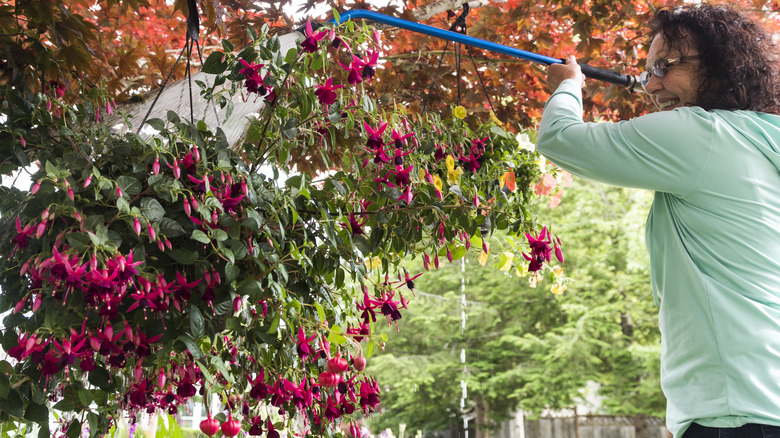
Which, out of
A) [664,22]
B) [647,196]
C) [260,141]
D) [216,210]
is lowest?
[216,210]

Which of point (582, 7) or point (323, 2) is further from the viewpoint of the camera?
point (582, 7)

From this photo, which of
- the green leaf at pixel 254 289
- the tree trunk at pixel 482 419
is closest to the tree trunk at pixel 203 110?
the green leaf at pixel 254 289

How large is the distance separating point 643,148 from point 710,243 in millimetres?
154

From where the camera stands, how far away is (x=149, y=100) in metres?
1.38

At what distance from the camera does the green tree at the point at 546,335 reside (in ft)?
23.6

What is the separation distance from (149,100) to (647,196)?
278 inches

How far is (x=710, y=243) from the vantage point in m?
0.82

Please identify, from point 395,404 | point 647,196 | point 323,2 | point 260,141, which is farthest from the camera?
point 395,404

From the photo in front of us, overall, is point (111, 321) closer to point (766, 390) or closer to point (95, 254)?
point (95, 254)

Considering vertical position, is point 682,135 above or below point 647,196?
below

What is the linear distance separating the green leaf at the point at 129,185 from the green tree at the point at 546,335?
6.55 meters

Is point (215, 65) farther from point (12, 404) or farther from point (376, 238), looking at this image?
point (12, 404)

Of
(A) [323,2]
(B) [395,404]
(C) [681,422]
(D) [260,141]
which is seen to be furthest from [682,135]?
(B) [395,404]

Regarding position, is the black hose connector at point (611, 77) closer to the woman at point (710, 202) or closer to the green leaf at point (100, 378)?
the woman at point (710, 202)
